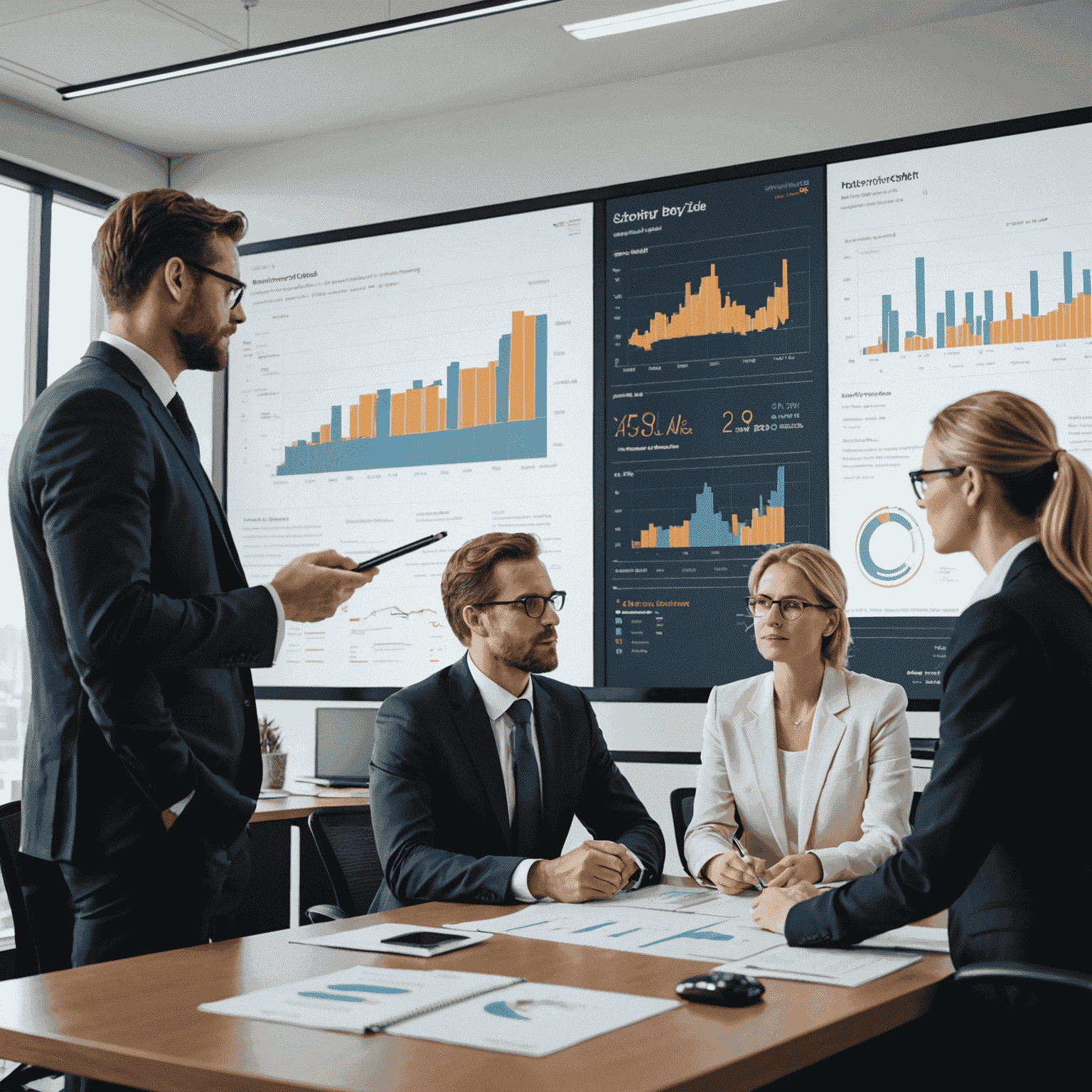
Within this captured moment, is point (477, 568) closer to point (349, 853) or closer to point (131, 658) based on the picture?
point (349, 853)

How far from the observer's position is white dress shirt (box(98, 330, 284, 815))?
1.93 metres

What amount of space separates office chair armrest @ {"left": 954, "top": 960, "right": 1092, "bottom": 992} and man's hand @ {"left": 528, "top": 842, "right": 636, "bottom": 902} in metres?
0.75

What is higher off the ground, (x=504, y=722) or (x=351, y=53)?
(x=351, y=53)

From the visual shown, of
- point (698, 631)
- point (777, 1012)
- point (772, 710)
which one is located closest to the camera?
point (777, 1012)

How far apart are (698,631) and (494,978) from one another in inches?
116

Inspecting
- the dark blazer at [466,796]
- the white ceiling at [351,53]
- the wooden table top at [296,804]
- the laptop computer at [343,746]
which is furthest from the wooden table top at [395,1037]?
the white ceiling at [351,53]

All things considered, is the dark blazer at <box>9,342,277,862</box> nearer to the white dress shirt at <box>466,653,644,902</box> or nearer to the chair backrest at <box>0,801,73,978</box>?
the chair backrest at <box>0,801,73,978</box>

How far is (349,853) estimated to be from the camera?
2805 millimetres

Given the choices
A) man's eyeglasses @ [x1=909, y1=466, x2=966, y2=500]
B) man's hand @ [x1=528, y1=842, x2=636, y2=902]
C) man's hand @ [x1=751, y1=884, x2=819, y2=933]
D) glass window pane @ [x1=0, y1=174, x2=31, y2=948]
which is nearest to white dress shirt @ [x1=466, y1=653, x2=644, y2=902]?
man's hand @ [x1=528, y1=842, x2=636, y2=902]

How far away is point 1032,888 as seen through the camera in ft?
5.30

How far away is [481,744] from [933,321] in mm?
2444

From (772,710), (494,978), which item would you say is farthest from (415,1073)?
(772,710)

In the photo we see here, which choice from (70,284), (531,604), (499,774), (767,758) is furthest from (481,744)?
(70,284)

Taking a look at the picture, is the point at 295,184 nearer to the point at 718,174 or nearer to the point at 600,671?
the point at 718,174
